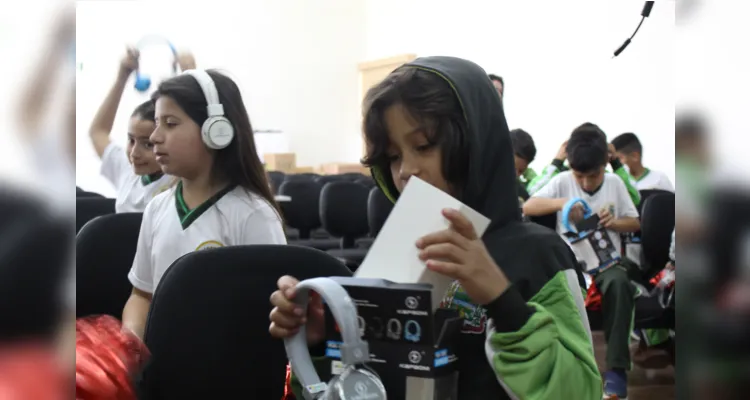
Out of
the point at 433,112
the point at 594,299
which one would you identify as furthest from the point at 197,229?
the point at 594,299

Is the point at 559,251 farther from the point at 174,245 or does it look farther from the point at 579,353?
the point at 174,245

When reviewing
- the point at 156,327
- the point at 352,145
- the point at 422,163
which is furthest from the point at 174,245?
the point at 352,145

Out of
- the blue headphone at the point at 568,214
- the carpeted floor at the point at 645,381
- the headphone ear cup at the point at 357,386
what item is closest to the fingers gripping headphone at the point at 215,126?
the headphone ear cup at the point at 357,386

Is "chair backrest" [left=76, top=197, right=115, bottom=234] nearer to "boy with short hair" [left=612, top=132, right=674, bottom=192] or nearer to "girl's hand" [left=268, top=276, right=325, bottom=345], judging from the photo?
"girl's hand" [left=268, top=276, right=325, bottom=345]

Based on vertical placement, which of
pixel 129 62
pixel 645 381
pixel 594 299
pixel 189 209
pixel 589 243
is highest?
pixel 129 62

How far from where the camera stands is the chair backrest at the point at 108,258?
1624mm

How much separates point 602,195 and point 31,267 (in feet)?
10.8

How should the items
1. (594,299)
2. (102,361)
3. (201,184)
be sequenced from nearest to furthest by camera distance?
(102,361), (201,184), (594,299)

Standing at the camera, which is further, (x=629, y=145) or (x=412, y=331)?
(x=629, y=145)

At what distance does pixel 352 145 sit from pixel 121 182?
8206mm

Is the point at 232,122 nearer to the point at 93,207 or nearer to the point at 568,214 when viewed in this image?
the point at 93,207

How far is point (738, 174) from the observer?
0.92 feet

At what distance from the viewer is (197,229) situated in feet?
5.17

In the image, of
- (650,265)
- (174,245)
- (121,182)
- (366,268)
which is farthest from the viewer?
(650,265)
